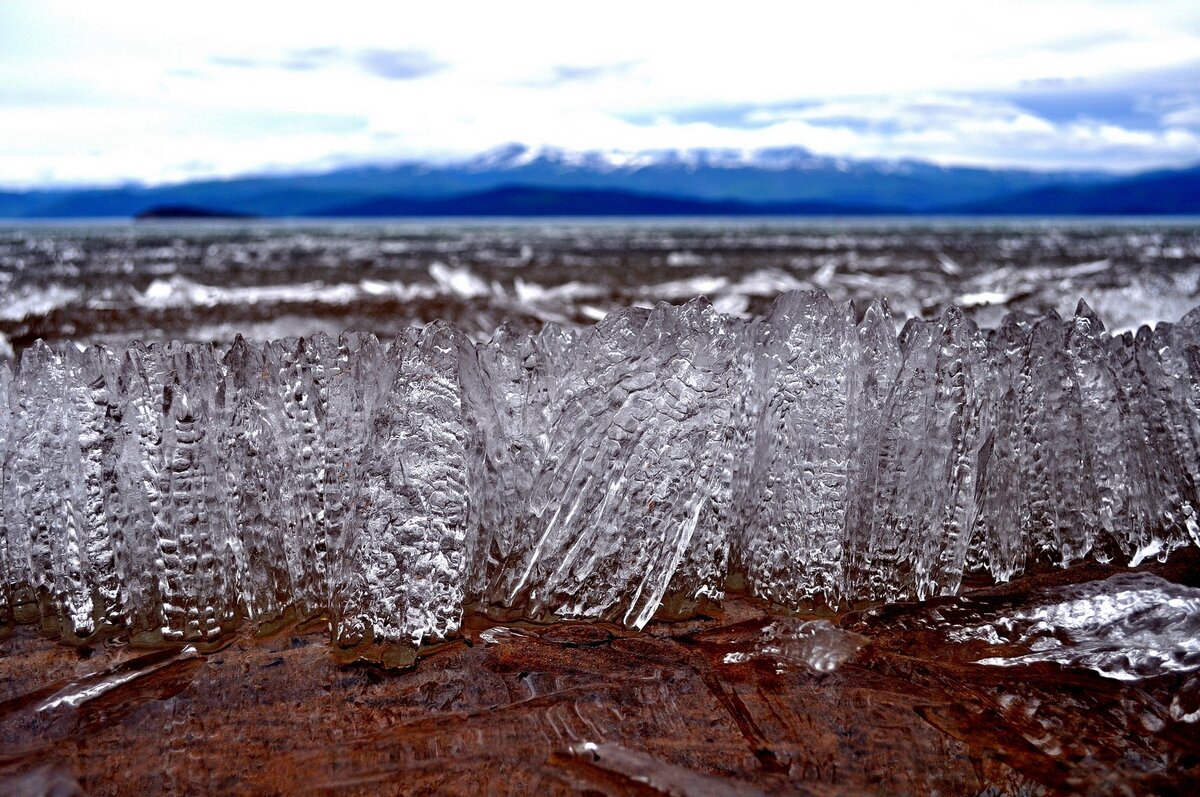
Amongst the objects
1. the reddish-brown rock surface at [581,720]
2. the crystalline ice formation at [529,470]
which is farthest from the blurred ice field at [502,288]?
the reddish-brown rock surface at [581,720]

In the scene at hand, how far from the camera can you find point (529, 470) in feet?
6.51

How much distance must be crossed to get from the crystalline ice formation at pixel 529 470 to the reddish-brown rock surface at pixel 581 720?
0.11 m

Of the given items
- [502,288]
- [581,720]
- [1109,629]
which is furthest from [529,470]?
[502,288]

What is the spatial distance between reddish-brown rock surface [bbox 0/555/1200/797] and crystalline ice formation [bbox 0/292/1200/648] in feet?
0.35

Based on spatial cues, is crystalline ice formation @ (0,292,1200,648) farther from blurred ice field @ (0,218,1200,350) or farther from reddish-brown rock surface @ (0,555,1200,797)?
blurred ice field @ (0,218,1200,350)

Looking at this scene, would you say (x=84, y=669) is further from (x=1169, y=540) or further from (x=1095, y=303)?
(x=1095, y=303)

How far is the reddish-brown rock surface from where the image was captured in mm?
1396

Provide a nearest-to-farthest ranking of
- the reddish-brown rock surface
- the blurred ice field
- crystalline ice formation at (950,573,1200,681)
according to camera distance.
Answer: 1. the reddish-brown rock surface
2. crystalline ice formation at (950,573,1200,681)
3. the blurred ice field

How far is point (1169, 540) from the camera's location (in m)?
2.24

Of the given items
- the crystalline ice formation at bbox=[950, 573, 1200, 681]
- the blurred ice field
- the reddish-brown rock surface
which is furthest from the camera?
the blurred ice field

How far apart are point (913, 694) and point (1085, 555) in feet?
2.67

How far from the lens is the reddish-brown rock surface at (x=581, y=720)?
1.40 metres

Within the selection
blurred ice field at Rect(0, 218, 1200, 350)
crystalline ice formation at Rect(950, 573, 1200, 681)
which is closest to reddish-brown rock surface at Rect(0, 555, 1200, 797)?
crystalline ice formation at Rect(950, 573, 1200, 681)

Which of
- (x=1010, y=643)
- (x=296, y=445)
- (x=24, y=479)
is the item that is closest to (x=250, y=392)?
(x=296, y=445)
